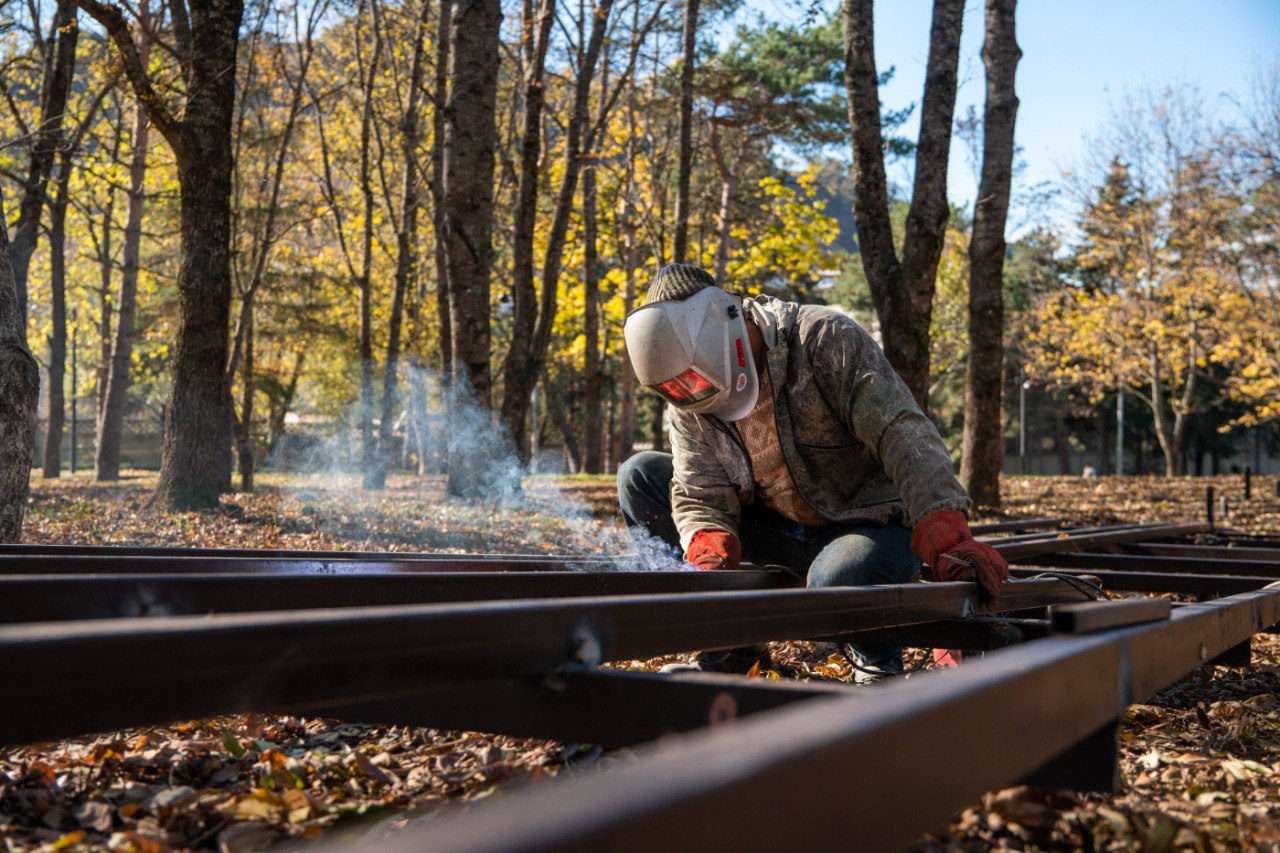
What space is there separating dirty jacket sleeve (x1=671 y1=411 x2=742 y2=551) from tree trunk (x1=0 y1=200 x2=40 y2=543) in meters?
3.26

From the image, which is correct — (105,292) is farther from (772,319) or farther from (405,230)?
(772,319)

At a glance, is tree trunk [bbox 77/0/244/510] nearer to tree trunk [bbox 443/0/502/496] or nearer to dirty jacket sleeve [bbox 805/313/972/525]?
tree trunk [bbox 443/0/502/496]

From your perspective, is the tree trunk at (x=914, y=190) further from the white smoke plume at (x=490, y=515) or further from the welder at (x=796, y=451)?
the welder at (x=796, y=451)

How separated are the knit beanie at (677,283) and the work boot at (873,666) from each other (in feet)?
4.73

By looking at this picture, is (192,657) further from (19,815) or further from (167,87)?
(167,87)

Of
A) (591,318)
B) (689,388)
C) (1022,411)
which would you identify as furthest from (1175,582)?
(1022,411)

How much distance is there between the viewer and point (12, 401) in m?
5.32

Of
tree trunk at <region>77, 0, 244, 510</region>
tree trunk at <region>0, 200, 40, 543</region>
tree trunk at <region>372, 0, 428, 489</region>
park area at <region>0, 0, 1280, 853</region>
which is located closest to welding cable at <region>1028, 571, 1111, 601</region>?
park area at <region>0, 0, 1280, 853</region>

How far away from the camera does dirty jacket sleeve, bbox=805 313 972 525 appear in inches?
146

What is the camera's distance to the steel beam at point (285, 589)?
2.39 metres

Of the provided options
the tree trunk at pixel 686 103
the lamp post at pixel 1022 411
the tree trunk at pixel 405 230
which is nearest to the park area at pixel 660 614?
the tree trunk at pixel 686 103

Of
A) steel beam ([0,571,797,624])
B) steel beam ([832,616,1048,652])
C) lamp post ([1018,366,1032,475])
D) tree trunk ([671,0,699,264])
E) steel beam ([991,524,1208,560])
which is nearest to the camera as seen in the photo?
steel beam ([0,571,797,624])

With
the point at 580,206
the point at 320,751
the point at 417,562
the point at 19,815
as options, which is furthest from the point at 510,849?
the point at 580,206

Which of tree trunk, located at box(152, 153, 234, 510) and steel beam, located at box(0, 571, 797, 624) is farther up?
tree trunk, located at box(152, 153, 234, 510)
